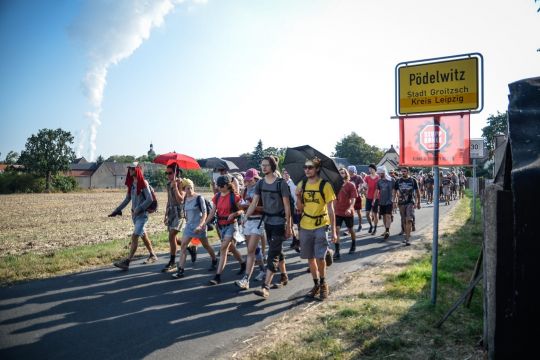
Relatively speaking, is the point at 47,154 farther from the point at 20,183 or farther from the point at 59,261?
the point at 59,261

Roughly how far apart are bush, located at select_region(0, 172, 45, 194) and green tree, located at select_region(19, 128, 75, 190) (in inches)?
79.6

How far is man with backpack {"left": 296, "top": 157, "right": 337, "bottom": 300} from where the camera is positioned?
5785mm

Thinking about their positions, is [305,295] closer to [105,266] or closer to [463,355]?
[463,355]

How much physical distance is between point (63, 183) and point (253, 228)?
70468mm

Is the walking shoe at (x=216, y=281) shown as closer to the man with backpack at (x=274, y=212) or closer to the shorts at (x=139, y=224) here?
the man with backpack at (x=274, y=212)

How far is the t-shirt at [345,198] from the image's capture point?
9227 millimetres

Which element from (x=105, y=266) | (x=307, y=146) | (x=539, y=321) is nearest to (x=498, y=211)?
(x=539, y=321)

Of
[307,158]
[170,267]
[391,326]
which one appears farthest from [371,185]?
[391,326]

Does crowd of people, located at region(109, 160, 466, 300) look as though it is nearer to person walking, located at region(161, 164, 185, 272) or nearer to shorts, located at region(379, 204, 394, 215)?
person walking, located at region(161, 164, 185, 272)

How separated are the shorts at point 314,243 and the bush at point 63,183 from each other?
70.9 meters

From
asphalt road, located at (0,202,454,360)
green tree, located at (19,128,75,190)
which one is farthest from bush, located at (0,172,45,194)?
asphalt road, located at (0,202,454,360)

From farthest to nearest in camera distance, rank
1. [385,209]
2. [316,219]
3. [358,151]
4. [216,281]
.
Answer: [358,151] → [385,209] → [216,281] → [316,219]

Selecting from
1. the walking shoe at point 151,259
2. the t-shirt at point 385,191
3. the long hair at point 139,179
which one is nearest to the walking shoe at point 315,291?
the walking shoe at point 151,259

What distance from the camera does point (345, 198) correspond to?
9.44m
